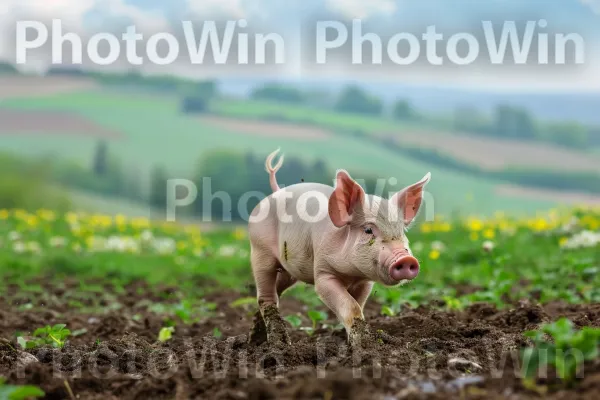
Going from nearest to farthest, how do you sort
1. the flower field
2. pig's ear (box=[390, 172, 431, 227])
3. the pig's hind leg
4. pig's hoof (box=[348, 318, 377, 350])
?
1. the flower field
2. pig's hoof (box=[348, 318, 377, 350])
3. pig's ear (box=[390, 172, 431, 227])
4. the pig's hind leg

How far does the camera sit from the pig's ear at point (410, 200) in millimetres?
5695

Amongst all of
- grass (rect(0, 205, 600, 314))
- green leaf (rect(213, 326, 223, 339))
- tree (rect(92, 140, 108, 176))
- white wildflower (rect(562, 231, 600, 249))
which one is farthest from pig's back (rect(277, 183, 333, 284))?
tree (rect(92, 140, 108, 176))

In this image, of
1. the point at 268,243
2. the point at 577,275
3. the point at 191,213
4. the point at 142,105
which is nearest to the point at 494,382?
the point at 268,243

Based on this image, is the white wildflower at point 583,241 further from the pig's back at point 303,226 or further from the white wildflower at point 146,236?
the white wildflower at point 146,236

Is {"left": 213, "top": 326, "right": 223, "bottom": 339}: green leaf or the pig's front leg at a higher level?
the pig's front leg

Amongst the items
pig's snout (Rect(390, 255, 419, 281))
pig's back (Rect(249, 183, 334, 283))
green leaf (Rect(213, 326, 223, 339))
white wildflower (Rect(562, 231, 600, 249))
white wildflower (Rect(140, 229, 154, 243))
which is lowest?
green leaf (Rect(213, 326, 223, 339))

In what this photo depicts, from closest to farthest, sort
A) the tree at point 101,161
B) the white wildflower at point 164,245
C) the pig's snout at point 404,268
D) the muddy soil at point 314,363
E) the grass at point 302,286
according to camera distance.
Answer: the muddy soil at point 314,363
the pig's snout at point 404,268
the grass at point 302,286
the white wildflower at point 164,245
the tree at point 101,161

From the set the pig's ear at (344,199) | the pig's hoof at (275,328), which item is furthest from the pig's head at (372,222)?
the pig's hoof at (275,328)

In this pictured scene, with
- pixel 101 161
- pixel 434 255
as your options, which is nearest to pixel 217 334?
pixel 434 255

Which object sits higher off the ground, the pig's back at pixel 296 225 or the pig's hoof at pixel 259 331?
the pig's back at pixel 296 225

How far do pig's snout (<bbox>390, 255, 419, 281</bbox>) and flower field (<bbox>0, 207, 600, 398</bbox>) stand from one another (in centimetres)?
47

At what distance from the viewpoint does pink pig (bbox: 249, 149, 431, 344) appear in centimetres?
545

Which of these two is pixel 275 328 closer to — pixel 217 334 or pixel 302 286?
pixel 217 334

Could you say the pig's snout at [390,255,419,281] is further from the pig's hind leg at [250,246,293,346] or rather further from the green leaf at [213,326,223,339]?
the green leaf at [213,326,223,339]
